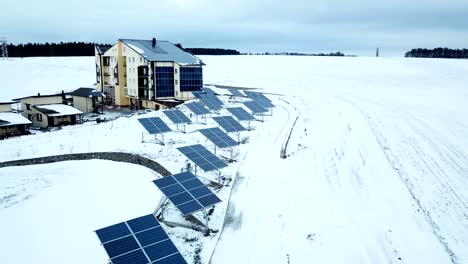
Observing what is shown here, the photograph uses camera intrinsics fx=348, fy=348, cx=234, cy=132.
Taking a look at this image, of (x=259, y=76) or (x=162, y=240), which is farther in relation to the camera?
(x=259, y=76)

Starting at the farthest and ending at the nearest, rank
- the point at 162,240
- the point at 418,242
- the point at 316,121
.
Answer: the point at 316,121 < the point at 418,242 < the point at 162,240

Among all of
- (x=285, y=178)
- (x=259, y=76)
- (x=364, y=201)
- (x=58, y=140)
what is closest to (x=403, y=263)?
(x=364, y=201)

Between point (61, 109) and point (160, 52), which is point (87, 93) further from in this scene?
point (160, 52)

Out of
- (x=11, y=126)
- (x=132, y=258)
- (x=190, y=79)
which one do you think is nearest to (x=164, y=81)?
(x=190, y=79)

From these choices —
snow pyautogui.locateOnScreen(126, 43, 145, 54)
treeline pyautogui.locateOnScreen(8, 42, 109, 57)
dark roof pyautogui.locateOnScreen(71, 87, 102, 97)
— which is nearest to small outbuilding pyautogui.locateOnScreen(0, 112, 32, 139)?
dark roof pyautogui.locateOnScreen(71, 87, 102, 97)

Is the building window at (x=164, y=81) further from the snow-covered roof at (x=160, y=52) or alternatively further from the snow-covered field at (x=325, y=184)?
the snow-covered field at (x=325, y=184)

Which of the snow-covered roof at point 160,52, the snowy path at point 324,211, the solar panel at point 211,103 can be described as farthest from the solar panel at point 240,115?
the snow-covered roof at point 160,52

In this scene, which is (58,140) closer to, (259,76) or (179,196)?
(179,196)
